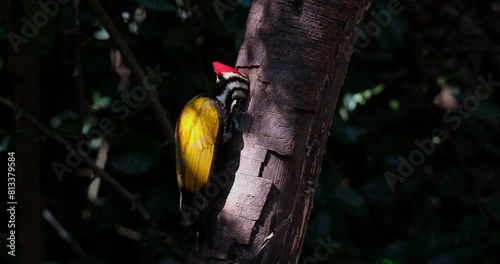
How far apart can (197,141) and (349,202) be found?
3.89 feet

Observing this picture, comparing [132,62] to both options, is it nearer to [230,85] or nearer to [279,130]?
[230,85]

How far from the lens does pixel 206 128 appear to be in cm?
253

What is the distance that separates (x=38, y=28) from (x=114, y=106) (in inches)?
25.2

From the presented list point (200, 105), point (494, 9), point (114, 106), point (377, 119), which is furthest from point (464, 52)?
point (200, 105)

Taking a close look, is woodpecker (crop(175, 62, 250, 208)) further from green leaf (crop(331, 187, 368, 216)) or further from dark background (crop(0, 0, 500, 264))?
green leaf (crop(331, 187, 368, 216))

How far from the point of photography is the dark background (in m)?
3.52

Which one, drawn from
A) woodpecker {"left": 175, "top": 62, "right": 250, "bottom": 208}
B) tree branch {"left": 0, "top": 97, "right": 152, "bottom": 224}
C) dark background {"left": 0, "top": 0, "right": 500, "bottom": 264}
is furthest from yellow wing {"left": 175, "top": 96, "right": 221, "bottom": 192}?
tree branch {"left": 0, "top": 97, "right": 152, "bottom": 224}

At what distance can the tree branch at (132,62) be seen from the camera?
128 inches

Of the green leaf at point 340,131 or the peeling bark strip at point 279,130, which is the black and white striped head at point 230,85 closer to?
the peeling bark strip at point 279,130

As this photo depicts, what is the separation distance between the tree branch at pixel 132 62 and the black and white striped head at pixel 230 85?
2.72ft

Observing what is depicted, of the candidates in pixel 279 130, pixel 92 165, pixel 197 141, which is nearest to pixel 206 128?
pixel 197 141

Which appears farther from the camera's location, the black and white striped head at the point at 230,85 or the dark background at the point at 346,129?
the dark background at the point at 346,129

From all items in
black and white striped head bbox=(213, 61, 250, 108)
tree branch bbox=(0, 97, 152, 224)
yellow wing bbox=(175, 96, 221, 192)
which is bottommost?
tree branch bbox=(0, 97, 152, 224)

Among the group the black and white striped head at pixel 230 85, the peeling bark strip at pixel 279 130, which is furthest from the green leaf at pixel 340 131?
the peeling bark strip at pixel 279 130
